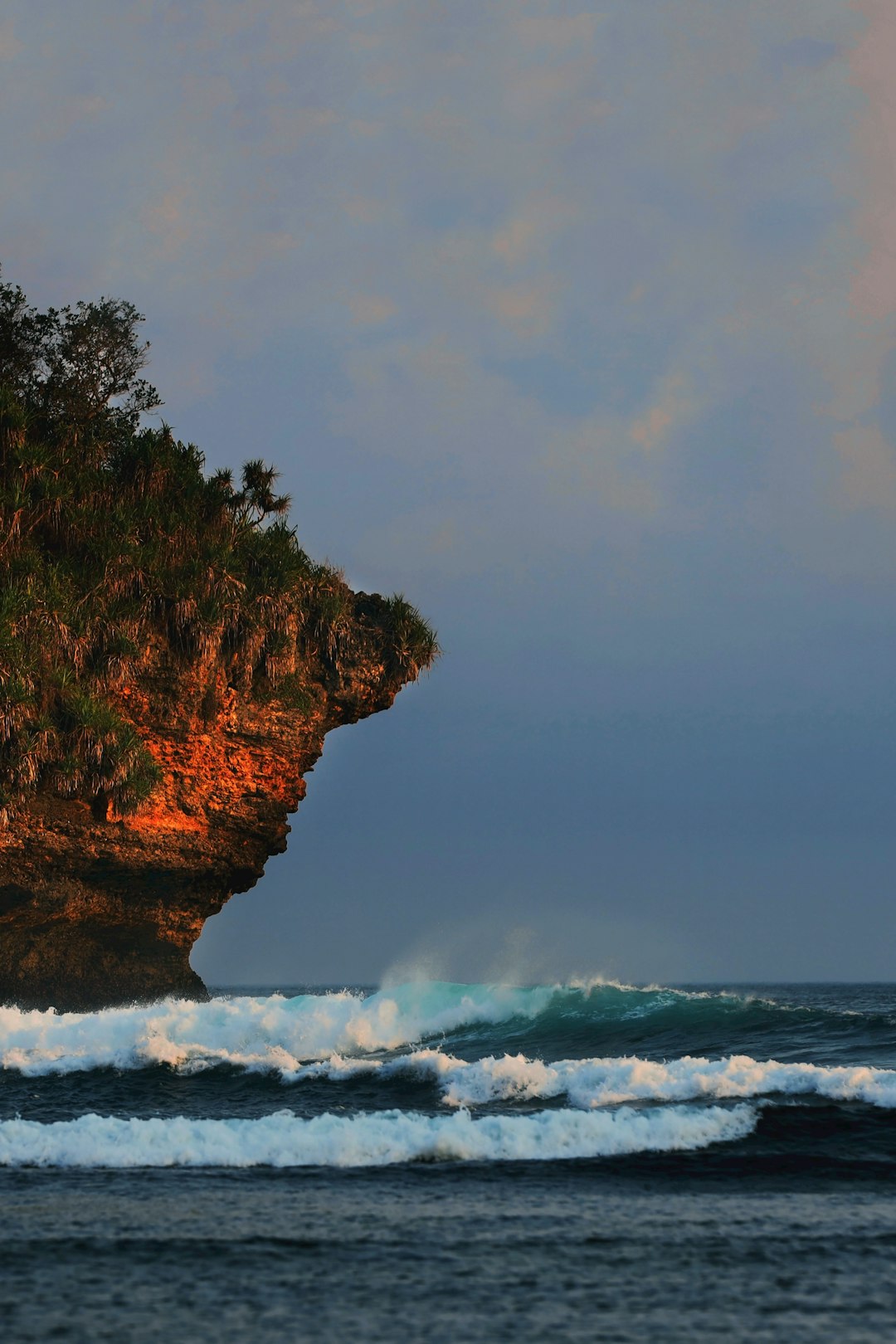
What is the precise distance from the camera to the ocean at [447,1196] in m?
6.08

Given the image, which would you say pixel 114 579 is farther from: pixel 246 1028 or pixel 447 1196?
pixel 447 1196

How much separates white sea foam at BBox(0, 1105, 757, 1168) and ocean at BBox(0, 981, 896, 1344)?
0.03 metres

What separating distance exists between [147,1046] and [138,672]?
7.37m

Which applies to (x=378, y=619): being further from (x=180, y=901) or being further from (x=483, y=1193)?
(x=483, y=1193)

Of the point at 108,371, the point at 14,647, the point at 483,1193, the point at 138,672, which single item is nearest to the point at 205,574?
the point at 138,672

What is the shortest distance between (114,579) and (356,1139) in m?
13.8

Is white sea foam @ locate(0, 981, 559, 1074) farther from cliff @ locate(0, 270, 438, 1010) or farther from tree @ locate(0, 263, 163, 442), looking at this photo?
tree @ locate(0, 263, 163, 442)

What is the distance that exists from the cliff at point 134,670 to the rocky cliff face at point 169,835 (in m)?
0.05

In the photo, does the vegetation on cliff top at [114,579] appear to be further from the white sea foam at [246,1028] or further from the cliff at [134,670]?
the white sea foam at [246,1028]

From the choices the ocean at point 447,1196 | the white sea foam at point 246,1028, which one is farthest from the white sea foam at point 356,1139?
the white sea foam at point 246,1028

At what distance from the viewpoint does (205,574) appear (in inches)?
878

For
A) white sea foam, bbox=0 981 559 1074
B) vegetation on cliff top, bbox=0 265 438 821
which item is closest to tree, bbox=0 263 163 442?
vegetation on cliff top, bbox=0 265 438 821

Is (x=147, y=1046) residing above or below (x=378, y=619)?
below

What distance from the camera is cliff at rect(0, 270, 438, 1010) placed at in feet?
66.7
